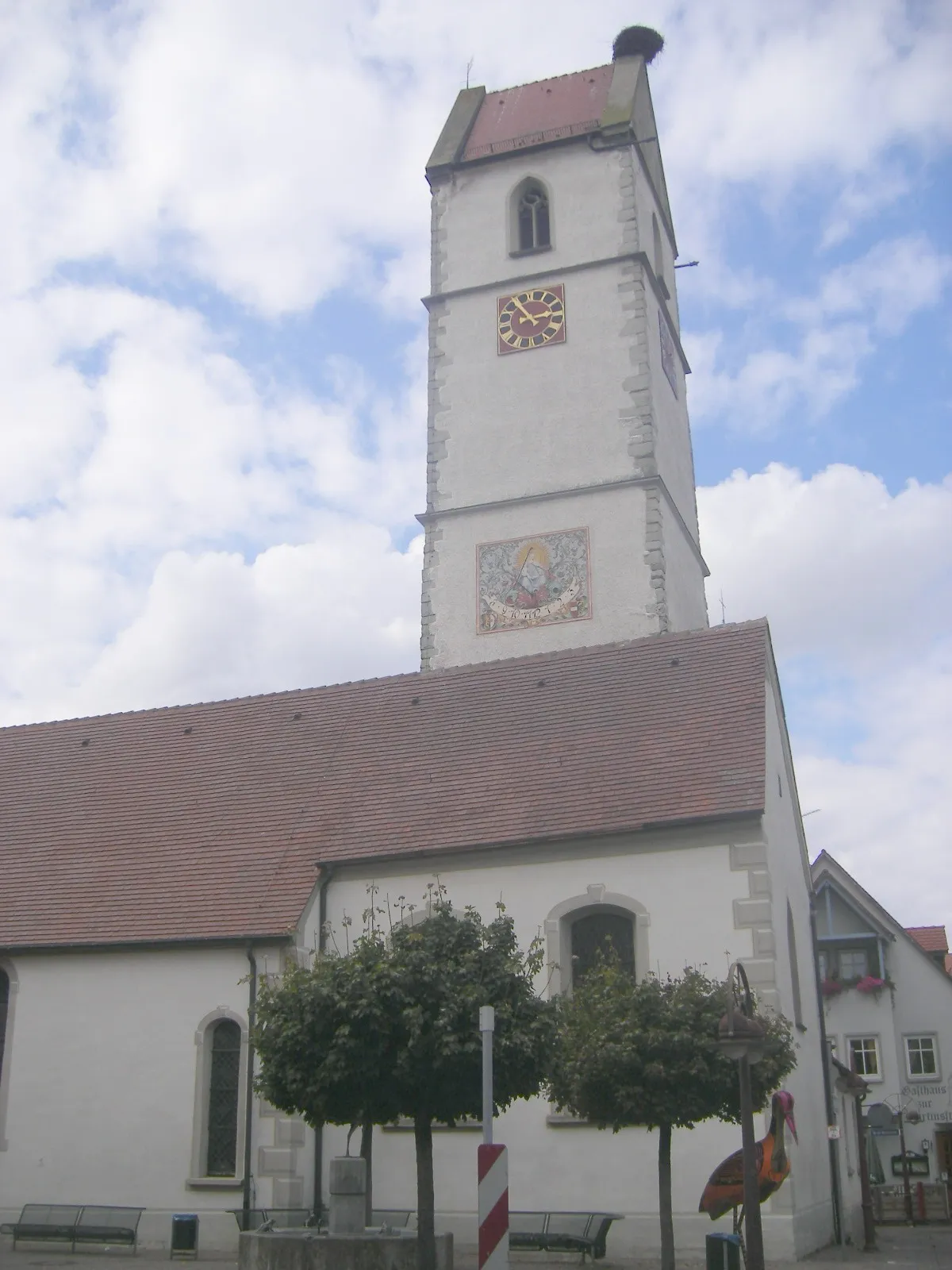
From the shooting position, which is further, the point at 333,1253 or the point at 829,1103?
the point at 829,1103

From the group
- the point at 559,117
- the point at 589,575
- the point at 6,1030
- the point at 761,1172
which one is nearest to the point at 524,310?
the point at 559,117

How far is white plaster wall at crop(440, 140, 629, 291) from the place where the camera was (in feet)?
102

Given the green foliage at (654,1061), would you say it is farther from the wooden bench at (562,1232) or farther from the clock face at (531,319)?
the clock face at (531,319)

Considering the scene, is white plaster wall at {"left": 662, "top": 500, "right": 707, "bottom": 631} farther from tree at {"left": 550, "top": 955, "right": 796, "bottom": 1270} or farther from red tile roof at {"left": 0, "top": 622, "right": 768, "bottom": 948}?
tree at {"left": 550, "top": 955, "right": 796, "bottom": 1270}

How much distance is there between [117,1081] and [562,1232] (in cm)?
681

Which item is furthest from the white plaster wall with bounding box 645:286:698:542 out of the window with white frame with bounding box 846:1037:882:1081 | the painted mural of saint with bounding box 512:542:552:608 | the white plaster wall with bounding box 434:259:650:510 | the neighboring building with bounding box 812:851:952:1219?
the window with white frame with bounding box 846:1037:882:1081

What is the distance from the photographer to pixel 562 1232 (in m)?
17.0

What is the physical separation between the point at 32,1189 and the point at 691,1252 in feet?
30.7

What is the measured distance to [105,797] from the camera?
24250mm

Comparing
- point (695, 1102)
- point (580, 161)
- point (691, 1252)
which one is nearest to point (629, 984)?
point (695, 1102)

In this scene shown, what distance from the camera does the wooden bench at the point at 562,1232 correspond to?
1659 centimetres

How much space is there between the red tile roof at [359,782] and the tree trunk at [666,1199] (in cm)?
454

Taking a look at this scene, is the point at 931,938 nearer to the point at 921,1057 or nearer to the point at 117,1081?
the point at 921,1057

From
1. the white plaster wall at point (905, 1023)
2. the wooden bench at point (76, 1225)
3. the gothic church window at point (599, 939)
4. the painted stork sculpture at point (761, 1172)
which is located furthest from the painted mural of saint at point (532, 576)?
the white plaster wall at point (905, 1023)
